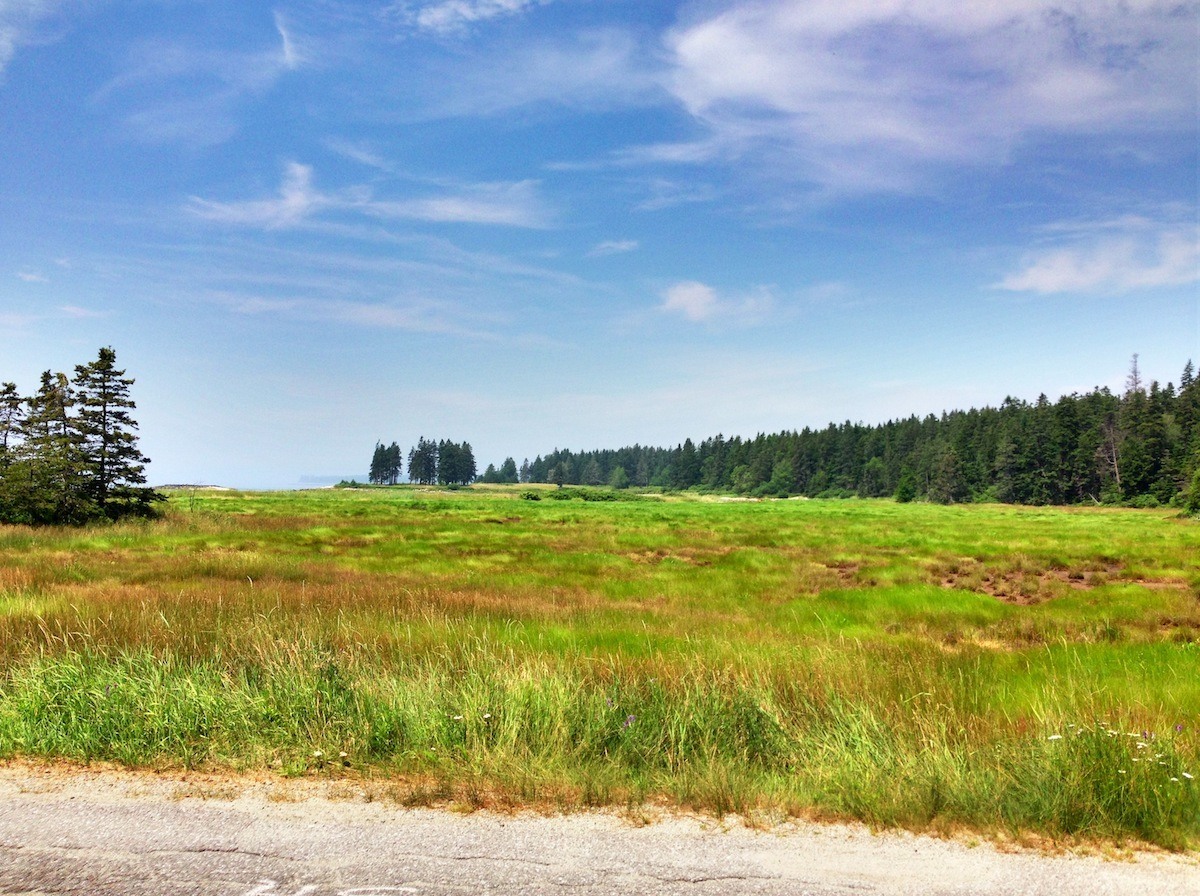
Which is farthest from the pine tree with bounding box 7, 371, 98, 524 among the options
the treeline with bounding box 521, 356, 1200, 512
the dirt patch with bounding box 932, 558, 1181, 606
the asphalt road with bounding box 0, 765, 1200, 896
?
the treeline with bounding box 521, 356, 1200, 512

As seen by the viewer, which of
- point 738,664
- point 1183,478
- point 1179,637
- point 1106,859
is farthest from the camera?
point 1183,478

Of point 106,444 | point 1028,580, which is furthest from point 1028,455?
point 106,444

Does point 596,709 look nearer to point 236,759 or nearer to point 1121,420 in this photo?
point 236,759

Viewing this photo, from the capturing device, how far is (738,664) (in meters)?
9.95

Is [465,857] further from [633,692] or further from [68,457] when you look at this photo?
[68,457]

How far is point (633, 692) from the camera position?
8.20 m

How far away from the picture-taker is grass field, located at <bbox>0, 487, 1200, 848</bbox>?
559 centimetres

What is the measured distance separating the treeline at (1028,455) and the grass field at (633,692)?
72.5 meters

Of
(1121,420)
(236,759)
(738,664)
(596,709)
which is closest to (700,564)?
(738,664)

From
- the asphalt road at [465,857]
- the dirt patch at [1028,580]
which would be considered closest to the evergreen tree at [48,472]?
the asphalt road at [465,857]

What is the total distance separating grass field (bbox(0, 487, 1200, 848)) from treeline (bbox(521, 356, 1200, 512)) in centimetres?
7250

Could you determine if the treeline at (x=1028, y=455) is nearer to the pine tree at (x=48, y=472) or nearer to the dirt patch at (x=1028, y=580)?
the dirt patch at (x=1028, y=580)

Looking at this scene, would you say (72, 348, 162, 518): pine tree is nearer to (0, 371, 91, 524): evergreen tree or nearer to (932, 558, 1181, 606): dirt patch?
(0, 371, 91, 524): evergreen tree

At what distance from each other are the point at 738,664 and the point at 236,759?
676 cm
